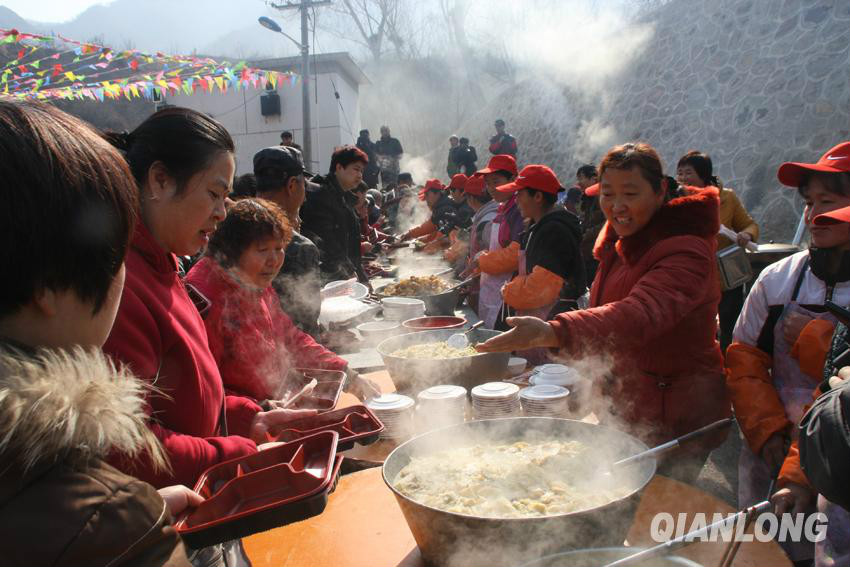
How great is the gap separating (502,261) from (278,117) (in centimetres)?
1566

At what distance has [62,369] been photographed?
777 mm

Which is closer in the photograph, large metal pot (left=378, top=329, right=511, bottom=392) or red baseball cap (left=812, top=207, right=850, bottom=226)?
red baseball cap (left=812, top=207, right=850, bottom=226)

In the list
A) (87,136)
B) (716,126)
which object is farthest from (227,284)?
(716,126)

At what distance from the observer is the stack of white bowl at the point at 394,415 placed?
Result: 214 cm

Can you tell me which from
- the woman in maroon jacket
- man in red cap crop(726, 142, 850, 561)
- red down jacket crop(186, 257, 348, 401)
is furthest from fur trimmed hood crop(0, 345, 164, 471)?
man in red cap crop(726, 142, 850, 561)

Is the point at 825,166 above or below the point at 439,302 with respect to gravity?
above

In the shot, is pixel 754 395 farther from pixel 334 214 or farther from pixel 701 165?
pixel 334 214

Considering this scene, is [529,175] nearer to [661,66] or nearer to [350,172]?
[350,172]

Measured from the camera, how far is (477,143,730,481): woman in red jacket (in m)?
2.05

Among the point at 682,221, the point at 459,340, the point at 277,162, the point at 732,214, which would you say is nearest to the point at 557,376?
the point at 459,340

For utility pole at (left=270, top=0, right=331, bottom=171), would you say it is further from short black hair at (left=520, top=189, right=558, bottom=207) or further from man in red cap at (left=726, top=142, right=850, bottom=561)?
man in red cap at (left=726, top=142, right=850, bottom=561)

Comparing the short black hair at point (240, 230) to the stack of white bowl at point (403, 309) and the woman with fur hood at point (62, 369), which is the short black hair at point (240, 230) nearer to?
the woman with fur hood at point (62, 369)

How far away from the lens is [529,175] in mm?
3963

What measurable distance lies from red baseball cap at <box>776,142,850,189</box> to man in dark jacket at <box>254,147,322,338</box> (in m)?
2.68
